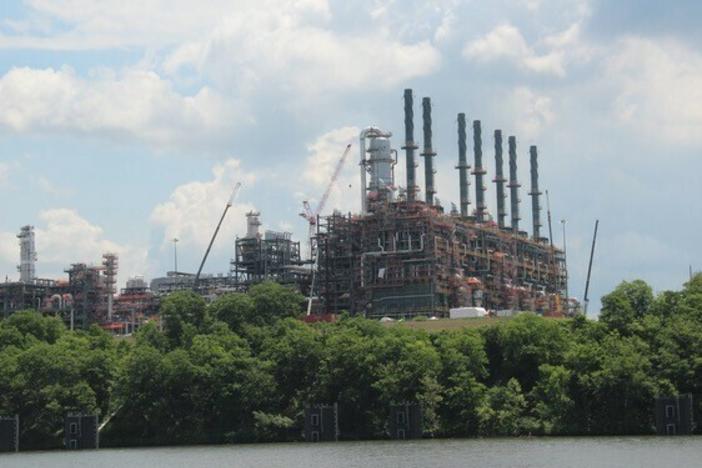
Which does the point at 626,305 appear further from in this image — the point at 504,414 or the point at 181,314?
the point at 181,314

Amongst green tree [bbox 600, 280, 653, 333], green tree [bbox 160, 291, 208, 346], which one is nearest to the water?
green tree [bbox 600, 280, 653, 333]

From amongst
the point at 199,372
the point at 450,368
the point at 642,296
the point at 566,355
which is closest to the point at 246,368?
the point at 199,372

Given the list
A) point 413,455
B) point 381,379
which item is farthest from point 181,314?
point 413,455

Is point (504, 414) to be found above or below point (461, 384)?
below

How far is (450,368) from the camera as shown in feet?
408

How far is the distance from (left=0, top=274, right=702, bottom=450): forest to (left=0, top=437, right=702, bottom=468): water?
223 inches

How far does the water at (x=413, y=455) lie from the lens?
3415 inches

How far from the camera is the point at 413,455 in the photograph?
97.9m

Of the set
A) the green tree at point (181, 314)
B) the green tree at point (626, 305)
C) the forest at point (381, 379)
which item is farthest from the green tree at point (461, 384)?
the green tree at point (181, 314)

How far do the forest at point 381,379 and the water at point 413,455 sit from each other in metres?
5.67

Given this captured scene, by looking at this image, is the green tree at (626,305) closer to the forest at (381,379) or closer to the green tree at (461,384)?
the forest at (381,379)

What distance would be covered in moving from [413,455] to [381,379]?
26.2 metres

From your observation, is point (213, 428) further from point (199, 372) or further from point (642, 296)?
point (642, 296)

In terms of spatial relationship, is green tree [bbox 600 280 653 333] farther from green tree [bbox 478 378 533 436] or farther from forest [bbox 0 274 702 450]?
green tree [bbox 478 378 533 436]
